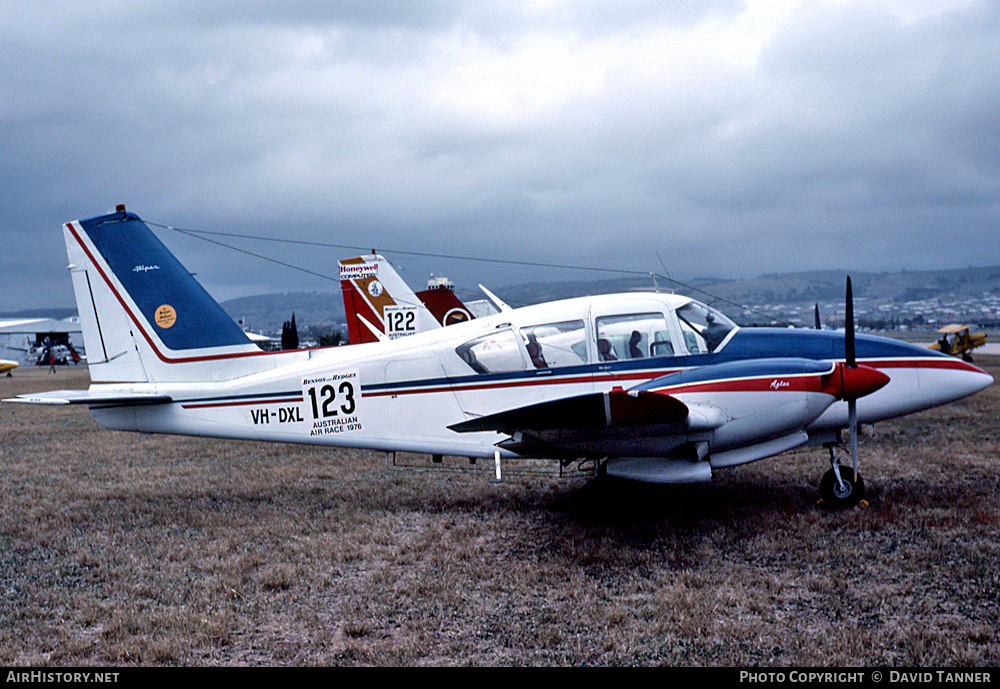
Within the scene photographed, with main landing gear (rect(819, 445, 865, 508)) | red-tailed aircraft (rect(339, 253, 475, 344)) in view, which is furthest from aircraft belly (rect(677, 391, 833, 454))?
red-tailed aircraft (rect(339, 253, 475, 344))

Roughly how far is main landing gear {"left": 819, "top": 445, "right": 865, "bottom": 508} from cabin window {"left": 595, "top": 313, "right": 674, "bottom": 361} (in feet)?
7.23

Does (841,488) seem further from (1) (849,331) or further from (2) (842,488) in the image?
(1) (849,331)

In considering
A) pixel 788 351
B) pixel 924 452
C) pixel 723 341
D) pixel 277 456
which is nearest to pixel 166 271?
pixel 277 456

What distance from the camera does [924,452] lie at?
10.2m

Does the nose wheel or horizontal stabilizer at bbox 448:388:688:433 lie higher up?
horizontal stabilizer at bbox 448:388:688:433

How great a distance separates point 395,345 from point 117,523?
3627mm

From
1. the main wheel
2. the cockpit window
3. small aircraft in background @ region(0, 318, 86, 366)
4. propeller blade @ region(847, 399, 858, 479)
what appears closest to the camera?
propeller blade @ region(847, 399, 858, 479)

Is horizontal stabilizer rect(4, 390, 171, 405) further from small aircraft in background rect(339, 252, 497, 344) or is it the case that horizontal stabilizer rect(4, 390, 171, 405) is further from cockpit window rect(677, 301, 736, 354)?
small aircraft in background rect(339, 252, 497, 344)


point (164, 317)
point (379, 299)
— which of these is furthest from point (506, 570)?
point (379, 299)

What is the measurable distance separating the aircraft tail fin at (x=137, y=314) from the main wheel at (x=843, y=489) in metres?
6.79

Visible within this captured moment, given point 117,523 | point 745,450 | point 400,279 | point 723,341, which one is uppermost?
point 400,279

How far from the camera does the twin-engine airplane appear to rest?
6453 millimetres

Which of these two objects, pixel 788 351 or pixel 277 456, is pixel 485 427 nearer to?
pixel 788 351

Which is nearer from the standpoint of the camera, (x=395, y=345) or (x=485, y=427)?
(x=485, y=427)
